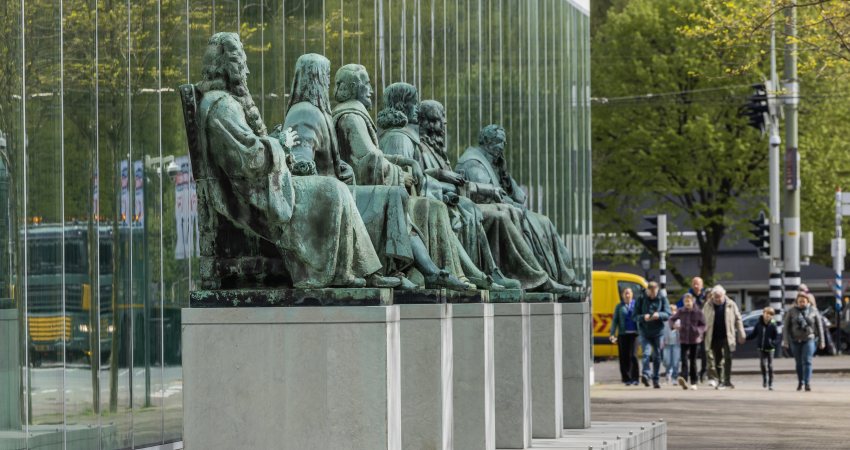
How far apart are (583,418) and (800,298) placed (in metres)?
14.7

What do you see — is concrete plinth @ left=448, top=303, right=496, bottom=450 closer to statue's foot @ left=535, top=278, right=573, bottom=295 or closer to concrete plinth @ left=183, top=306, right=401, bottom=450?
concrete plinth @ left=183, top=306, right=401, bottom=450

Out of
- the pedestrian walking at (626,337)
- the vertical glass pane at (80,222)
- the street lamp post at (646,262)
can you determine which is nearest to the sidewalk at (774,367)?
the pedestrian walking at (626,337)

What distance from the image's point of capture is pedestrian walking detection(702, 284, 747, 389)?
30578mm

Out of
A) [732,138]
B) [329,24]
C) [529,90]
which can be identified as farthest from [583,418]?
[732,138]

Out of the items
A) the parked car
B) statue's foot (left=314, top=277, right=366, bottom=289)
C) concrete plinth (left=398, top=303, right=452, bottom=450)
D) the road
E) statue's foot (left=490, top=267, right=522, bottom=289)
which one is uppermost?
statue's foot (left=314, top=277, right=366, bottom=289)

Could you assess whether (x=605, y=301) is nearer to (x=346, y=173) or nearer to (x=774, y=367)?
(x=774, y=367)

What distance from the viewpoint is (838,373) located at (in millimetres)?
37375

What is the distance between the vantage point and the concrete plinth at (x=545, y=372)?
15055mm

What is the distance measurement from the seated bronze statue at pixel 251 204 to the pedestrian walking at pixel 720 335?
21499 mm

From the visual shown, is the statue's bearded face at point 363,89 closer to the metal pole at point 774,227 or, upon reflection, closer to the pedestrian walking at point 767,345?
the pedestrian walking at point 767,345

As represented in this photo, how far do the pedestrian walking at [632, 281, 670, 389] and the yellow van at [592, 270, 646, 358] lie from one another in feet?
47.4

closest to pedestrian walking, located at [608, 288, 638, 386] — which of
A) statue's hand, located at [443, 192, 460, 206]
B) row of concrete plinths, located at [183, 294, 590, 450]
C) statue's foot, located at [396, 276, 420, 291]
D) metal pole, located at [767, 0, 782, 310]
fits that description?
metal pole, located at [767, 0, 782, 310]

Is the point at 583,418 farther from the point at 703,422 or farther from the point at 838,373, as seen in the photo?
the point at 838,373

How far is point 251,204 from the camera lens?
31.2ft
